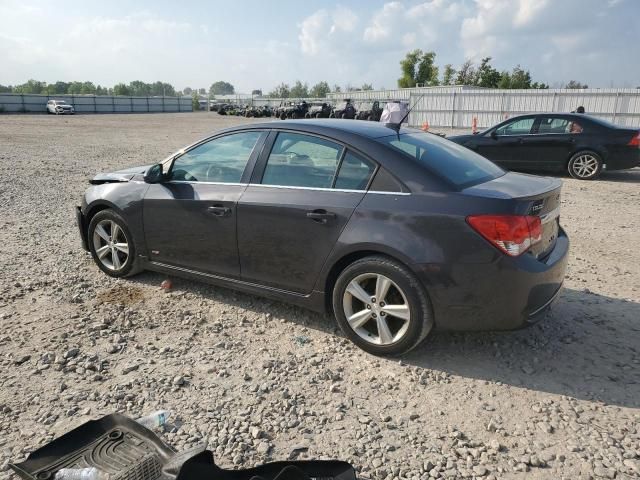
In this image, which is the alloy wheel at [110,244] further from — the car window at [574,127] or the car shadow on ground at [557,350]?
the car window at [574,127]

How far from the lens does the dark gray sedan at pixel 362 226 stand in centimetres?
328

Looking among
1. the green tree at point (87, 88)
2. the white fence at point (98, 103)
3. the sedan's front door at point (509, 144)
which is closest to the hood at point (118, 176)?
the sedan's front door at point (509, 144)

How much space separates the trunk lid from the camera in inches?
130

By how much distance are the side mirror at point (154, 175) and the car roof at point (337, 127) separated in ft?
2.84

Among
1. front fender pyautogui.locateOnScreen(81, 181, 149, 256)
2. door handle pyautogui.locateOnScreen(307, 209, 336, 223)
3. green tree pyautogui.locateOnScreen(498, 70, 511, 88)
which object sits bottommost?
front fender pyautogui.locateOnScreen(81, 181, 149, 256)

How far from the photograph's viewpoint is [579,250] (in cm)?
618

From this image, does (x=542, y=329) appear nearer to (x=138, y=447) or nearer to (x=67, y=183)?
(x=138, y=447)

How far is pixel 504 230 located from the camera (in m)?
3.19

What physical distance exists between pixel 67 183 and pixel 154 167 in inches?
284

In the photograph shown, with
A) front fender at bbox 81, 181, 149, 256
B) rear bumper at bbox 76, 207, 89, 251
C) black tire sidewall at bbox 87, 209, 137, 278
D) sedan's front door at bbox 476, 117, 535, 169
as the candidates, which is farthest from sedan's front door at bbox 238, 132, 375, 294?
sedan's front door at bbox 476, 117, 535, 169

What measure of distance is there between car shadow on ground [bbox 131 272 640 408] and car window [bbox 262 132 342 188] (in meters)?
1.18

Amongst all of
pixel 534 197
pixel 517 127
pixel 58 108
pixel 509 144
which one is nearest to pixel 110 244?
pixel 534 197

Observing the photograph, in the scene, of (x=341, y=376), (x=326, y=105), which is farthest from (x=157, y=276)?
(x=326, y=105)

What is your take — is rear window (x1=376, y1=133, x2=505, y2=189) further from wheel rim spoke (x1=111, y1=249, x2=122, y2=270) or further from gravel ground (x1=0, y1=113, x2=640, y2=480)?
wheel rim spoke (x1=111, y1=249, x2=122, y2=270)
